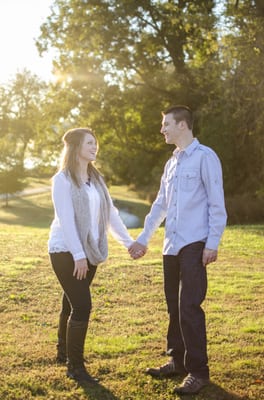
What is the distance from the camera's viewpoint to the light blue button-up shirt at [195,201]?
5062mm

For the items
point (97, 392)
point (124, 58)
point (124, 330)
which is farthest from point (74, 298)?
point (124, 58)

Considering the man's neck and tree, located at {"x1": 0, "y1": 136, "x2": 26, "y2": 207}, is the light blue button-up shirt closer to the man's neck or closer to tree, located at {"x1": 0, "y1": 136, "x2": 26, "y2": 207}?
the man's neck

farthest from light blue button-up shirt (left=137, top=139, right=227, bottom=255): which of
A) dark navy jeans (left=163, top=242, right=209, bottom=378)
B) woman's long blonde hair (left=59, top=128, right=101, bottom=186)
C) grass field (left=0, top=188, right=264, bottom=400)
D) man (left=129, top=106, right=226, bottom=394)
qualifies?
grass field (left=0, top=188, right=264, bottom=400)

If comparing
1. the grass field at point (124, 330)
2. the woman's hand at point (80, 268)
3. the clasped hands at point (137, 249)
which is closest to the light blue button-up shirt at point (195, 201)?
the clasped hands at point (137, 249)

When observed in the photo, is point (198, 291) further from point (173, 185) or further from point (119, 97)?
point (119, 97)

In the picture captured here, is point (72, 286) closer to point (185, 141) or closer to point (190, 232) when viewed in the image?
point (190, 232)

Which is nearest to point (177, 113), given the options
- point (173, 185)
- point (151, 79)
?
point (173, 185)

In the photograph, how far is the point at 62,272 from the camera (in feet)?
17.3

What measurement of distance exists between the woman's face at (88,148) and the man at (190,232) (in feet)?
2.28

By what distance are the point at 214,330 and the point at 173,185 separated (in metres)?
2.86

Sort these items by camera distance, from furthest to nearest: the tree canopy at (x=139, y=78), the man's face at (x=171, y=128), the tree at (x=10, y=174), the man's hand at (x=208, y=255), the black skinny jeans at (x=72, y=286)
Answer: the tree at (x=10, y=174), the tree canopy at (x=139, y=78), the man's face at (x=171, y=128), the black skinny jeans at (x=72, y=286), the man's hand at (x=208, y=255)

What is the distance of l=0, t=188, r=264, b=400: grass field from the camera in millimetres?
5367

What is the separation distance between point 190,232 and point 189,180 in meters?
0.46

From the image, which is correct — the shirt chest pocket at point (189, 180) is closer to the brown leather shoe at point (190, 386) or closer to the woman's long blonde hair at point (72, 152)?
the woman's long blonde hair at point (72, 152)
